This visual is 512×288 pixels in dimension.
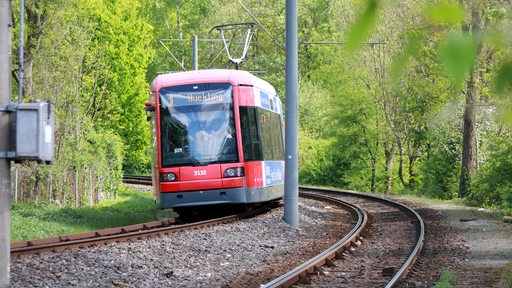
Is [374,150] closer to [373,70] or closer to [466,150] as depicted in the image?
[373,70]

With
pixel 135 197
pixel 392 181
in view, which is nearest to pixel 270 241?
pixel 135 197

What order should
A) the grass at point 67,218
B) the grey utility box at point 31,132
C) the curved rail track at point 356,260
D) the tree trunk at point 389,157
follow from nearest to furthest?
1. the grey utility box at point 31,132
2. the curved rail track at point 356,260
3. the grass at point 67,218
4. the tree trunk at point 389,157

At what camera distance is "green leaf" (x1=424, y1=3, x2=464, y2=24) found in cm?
193

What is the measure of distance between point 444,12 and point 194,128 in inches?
629

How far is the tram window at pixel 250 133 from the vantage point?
59.4 ft

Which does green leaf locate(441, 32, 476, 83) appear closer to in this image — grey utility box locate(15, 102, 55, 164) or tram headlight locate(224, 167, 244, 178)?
grey utility box locate(15, 102, 55, 164)

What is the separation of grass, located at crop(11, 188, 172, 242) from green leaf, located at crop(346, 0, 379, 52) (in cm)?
1436

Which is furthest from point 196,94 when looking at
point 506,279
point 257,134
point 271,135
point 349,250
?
point 506,279

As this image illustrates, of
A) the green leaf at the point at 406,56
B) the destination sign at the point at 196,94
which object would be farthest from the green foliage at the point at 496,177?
the green leaf at the point at 406,56

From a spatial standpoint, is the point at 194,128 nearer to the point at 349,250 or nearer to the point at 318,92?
the point at 349,250

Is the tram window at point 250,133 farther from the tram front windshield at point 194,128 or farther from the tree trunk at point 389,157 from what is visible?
the tree trunk at point 389,157

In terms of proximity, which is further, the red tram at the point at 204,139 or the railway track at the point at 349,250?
the red tram at the point at 204,139

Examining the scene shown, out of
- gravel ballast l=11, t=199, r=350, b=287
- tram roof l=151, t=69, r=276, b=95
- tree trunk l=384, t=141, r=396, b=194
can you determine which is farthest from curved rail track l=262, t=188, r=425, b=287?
tree trunk l=384, t=141, r=396, b=194

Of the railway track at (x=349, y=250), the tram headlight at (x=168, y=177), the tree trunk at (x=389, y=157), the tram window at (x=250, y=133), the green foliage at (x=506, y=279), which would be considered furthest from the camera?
the tree trunk at (x=389, y=157)
